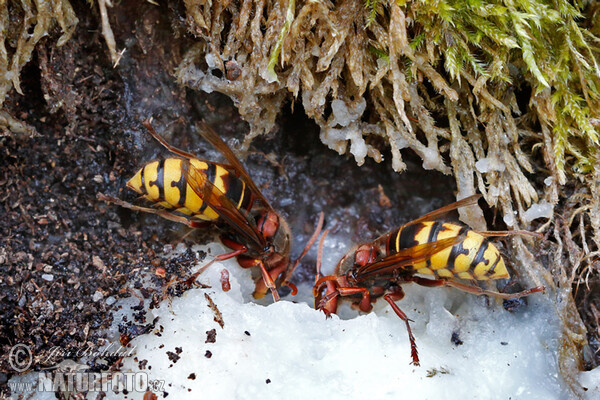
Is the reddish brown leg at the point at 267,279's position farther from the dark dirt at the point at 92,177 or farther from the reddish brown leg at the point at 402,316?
the reddish brown leg at the point at 402,316

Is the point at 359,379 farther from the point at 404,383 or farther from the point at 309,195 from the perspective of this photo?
the point at 309,195

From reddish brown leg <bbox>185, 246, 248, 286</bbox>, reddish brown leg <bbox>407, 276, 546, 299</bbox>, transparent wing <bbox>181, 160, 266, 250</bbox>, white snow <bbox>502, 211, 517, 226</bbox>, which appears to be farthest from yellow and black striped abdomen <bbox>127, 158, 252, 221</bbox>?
white snow <bbox>502, 211, 517, 226</bbox>

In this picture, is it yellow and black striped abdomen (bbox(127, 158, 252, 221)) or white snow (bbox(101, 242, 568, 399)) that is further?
yellow and black striped abdomen (bbox(127, 158, 252, 221))

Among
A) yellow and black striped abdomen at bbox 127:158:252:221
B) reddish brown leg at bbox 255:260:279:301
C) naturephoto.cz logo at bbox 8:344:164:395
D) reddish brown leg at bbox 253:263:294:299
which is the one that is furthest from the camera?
reddish brown leg at bbox 253:263:294:299

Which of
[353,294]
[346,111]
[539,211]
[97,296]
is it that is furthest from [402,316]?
[97,296]

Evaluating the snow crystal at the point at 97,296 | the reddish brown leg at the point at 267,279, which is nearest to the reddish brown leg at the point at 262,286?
the reddish brown leg at the point at 267,279

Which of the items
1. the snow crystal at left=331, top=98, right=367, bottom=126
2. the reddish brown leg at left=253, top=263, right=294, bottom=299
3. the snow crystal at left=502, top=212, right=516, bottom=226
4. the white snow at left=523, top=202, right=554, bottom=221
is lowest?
the reddish brown leg at left=253, top=263, right=294, bottom=299

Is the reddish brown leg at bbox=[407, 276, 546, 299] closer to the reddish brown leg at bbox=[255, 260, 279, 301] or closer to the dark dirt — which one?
the dark dirt
